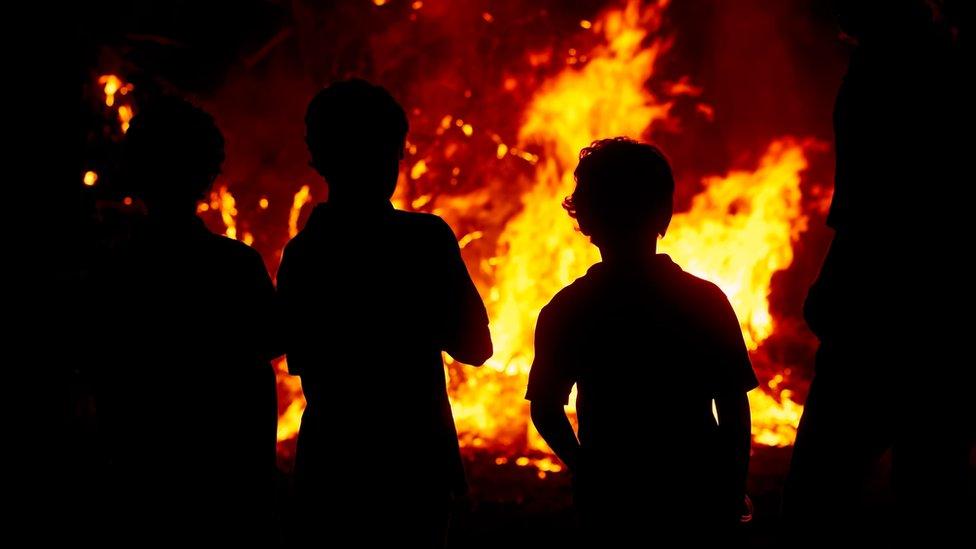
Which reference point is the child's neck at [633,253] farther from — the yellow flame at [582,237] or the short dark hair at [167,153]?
the yellow flame at [582,237]

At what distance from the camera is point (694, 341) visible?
198 cm

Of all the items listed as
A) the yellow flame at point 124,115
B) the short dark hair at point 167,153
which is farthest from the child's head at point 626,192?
the yellow flame at point 124,115

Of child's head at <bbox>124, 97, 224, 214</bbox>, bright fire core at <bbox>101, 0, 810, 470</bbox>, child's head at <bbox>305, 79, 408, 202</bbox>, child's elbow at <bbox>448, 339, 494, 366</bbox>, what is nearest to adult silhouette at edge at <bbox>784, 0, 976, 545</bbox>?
child's elbow at <bbox>448, 339, 494, 366</bbox>

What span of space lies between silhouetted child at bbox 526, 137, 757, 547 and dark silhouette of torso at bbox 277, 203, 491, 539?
38 centimetres

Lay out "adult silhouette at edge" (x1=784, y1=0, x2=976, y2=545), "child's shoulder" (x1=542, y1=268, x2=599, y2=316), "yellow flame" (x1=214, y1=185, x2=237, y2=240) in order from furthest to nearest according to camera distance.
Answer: "yellow flame" (x1=214, y1=185, x2=237, y2=240) → "adult silhouette at edge" (x1=784, y1=0, x2=976, y2=545) → "child's shoulder" (x1=542, y1=268, x2=599, y2=316)

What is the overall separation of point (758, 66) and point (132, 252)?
313 inches

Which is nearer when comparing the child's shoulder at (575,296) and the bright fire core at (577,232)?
the child's shoulder at (575,296)

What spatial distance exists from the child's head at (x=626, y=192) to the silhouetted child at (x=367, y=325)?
1.51 feet

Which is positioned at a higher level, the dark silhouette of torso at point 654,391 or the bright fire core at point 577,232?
the bright fire core at point 577,232

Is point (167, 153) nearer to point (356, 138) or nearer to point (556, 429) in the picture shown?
point (356, 138)

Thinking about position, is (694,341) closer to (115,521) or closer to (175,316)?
(175,316)

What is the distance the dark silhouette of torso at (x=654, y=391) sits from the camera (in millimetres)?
1959

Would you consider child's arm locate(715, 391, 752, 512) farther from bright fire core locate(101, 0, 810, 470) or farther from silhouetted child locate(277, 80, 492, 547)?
bright fire core locate(101, 0, 810, 470)

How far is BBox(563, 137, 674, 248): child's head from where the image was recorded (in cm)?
201
